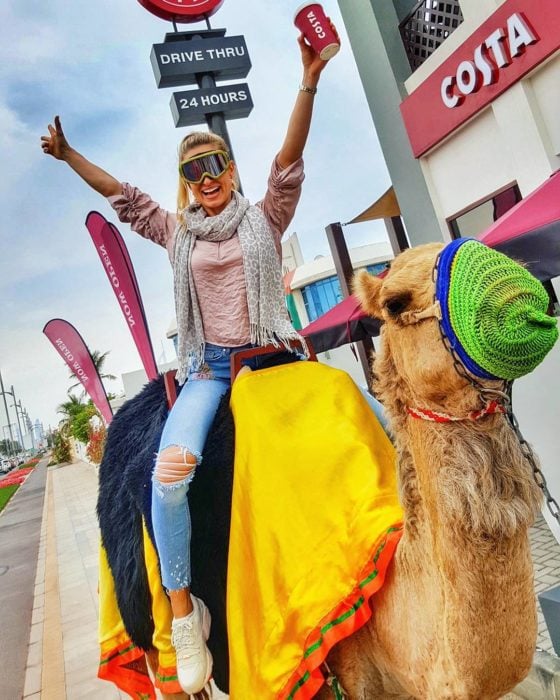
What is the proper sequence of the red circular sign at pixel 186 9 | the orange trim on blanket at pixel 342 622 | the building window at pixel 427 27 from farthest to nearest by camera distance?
the building window at pixel 427 27 < the red circular sign at pixel 186 9 < the orange trim on blanket at pixel 342 622

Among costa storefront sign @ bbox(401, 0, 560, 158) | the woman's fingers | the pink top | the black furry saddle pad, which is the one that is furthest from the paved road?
costa storefront sign @ bbox(401, 0, 560, 158)

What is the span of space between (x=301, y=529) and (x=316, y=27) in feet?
6.02

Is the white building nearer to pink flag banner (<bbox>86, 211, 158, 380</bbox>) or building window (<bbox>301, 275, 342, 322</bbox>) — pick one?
pink flag banner (<bbox>86, 211, 158, 380</bbox>)

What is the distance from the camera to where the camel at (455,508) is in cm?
135

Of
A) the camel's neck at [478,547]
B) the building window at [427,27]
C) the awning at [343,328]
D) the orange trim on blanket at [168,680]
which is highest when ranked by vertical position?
the building window at [427,27]

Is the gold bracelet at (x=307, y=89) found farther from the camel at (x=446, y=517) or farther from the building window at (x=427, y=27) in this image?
the building window at (x=427, y=27)

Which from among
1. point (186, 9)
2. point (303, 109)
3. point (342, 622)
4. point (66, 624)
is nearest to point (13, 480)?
point (66, 624)

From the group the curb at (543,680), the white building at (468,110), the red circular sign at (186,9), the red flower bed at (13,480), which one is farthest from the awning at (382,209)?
the red flower bed at (13,480)

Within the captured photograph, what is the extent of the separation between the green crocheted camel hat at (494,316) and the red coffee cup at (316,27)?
4.05ft

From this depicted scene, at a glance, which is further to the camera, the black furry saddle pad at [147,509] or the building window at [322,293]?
the building window at [322,293]

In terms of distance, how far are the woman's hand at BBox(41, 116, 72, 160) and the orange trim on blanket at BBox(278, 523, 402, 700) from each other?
2.53m

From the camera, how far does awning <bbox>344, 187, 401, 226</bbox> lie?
9289mm

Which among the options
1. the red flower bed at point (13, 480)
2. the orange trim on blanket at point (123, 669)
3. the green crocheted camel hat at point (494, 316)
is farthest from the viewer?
the red flower bed at point (13, 480)

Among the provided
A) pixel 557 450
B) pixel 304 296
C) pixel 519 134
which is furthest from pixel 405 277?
pixel 304 296
